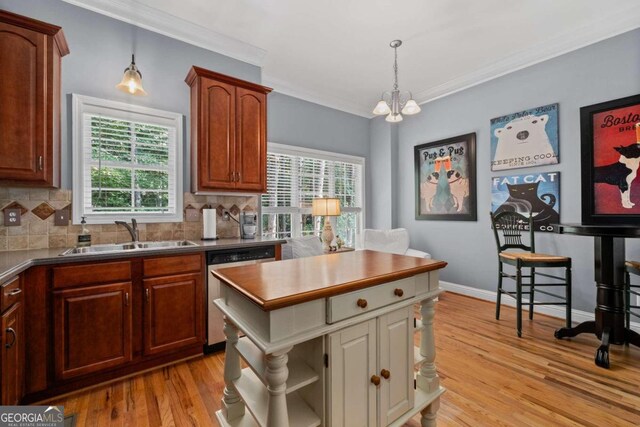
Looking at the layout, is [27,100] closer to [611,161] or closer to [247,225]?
[247,225]

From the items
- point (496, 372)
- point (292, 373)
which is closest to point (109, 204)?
point (292, 373)

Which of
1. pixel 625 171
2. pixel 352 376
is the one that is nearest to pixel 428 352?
pixel 352 376

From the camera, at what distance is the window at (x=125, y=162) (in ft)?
8.05

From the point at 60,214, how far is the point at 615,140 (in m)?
5.01

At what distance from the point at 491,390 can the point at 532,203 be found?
7.59 feet

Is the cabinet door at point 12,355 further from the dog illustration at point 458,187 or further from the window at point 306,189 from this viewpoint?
the dog illustration at point 458,187

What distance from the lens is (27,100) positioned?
200cm

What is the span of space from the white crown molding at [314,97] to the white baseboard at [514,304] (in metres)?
3.08

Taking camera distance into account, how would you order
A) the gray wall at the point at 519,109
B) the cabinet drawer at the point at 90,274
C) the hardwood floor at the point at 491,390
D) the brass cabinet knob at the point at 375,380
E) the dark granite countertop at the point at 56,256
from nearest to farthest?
the brass cabinet knob at the point at 375,380 < the dark granite countertop at the point at 56,256 < the hardwood floor at the point at 491,390 < the cabinet drawer at the point at 90,274 < the gray wall at the point at 519,109

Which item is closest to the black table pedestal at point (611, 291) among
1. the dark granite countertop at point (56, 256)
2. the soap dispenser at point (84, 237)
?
the dark granite countertop at point (56, 256)

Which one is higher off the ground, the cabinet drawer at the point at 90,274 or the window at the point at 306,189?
the window at the point at 306,189

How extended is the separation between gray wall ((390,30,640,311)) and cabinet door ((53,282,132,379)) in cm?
389

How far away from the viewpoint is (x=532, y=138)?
3.33 metres

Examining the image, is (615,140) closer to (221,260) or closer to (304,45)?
(304,45)
